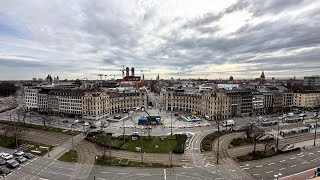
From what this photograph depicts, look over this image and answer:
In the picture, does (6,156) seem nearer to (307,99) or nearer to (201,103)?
(201,103)

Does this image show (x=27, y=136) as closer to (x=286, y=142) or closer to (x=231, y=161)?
(x=231, y=161)

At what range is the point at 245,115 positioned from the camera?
12531cm

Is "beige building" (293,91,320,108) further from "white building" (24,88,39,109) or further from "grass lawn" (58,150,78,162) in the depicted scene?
"white building" (24,88,39,109)

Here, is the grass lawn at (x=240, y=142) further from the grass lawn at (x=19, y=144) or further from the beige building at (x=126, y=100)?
the beige building at (x=126, y=100)

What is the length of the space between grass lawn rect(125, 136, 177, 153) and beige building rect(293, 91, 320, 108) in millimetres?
111299

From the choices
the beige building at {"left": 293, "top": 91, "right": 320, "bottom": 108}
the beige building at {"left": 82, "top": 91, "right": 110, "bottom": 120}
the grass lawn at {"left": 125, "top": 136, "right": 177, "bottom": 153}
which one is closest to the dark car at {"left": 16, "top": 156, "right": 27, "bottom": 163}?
the grass lawn at {"left": 125, "top": 136, "right": 177, "bottom": 153}

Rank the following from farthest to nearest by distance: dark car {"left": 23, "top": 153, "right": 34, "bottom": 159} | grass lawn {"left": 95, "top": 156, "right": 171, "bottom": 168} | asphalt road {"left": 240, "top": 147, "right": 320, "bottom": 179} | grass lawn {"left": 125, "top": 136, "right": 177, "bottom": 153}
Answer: grass lawn {"left": 125, "top": 136, "right": 177, "bottom": 153}, dark car {"left": 23, "top": 153, "right": 34, "bottom": 159}, grass lawn {"left": 95, "top": 156, "right": 171, "bottom": 168}, asphalt road {"left": 240, "top": 147, "right": 320, "bottom": 179}

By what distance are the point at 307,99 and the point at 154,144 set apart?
12380 cm

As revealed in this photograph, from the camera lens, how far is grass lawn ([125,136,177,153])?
70.0 meters

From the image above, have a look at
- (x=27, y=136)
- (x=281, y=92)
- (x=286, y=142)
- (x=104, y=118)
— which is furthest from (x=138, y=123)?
(x=281, y=92)

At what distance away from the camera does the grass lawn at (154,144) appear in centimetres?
6999

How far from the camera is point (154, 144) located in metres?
75.0

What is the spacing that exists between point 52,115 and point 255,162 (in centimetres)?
11310

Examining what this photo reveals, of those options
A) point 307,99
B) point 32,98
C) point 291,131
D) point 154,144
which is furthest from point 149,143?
point 307,99
